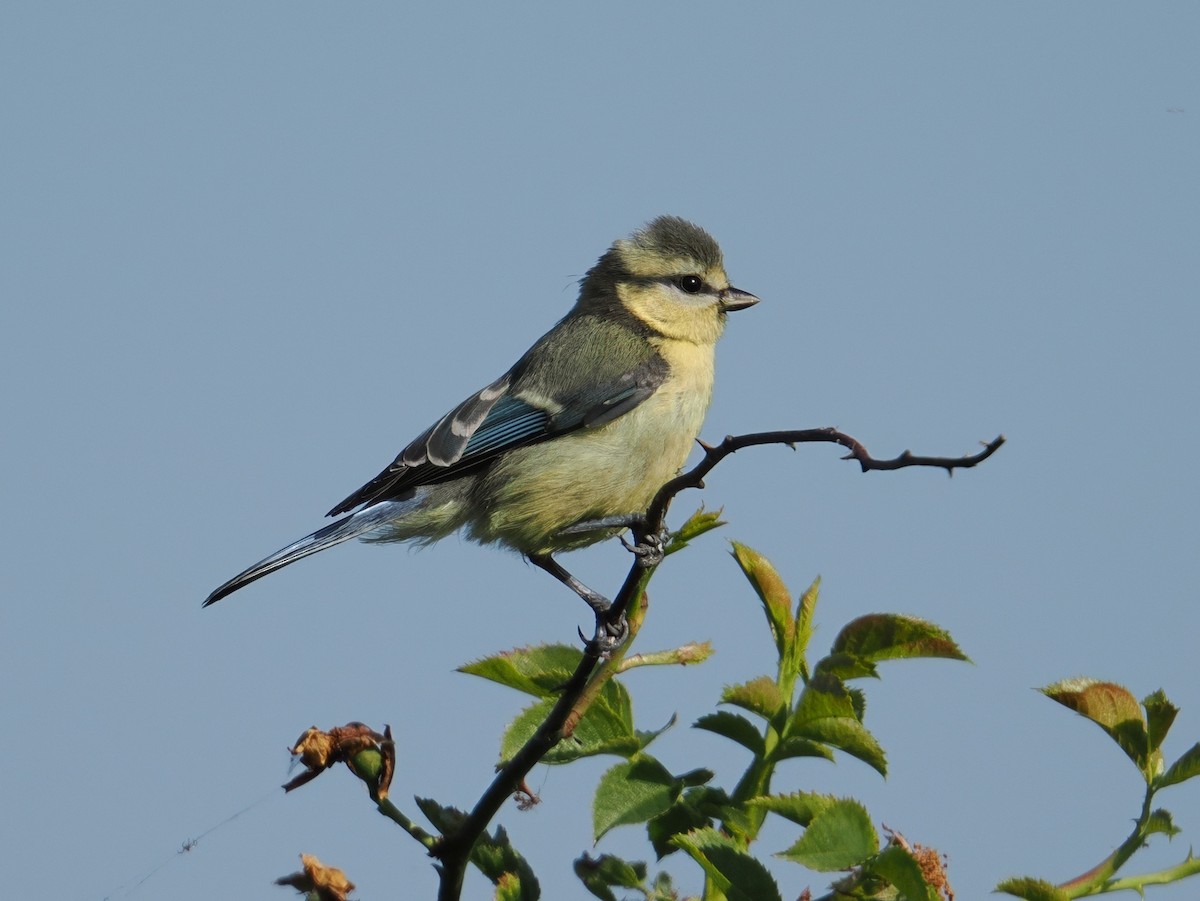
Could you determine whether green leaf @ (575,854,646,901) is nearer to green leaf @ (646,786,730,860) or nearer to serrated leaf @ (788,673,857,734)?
green leaf @ (646,786,730,860)

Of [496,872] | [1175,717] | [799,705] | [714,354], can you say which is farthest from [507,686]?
[714,354]

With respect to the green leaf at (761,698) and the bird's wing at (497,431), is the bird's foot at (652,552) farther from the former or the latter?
the bird's wing at (497,431)

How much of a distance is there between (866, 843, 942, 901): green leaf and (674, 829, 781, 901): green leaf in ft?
0.53

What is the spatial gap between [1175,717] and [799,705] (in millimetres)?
589

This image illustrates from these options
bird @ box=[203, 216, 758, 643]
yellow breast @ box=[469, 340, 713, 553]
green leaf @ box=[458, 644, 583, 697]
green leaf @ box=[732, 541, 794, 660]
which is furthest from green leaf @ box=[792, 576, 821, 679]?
yellow breast @ box=[469, 340, 713, 553]

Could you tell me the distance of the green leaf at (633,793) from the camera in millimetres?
2166

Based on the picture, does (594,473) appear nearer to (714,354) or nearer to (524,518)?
(524,518)

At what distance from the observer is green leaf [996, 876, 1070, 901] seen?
6.13 ft

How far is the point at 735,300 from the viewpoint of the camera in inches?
265

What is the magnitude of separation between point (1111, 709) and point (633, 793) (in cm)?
79

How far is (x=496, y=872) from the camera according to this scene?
2281 mm

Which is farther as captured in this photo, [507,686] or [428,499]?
[428,499]

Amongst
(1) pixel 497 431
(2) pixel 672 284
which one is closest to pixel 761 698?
(1) pixel 497 431

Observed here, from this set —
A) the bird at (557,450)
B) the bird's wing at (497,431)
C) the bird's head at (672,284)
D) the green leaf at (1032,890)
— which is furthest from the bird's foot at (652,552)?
the bird's head at (672,284)
